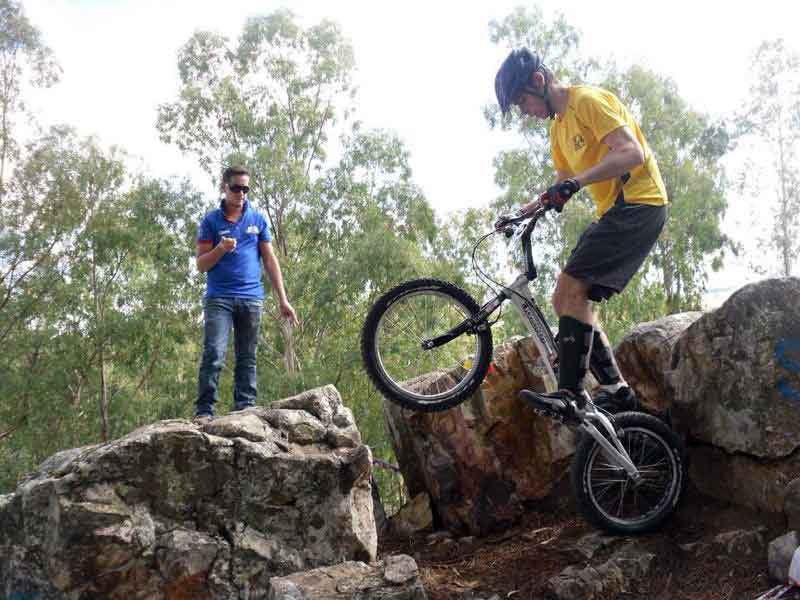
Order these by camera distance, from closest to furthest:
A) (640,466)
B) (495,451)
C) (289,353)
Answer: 1. (640,466)
2. (495,451)
3. (289,353)

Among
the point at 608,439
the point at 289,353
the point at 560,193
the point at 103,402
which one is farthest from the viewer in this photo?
the point at 103,402

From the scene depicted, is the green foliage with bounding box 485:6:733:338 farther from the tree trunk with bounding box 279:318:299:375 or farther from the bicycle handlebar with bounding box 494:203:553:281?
the bicycle handlebar with bounding box 494:203:553:281

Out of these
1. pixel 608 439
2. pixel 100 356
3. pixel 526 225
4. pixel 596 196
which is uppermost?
pixel 100 356

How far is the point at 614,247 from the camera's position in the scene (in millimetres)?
4246

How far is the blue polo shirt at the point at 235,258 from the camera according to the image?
554 cm

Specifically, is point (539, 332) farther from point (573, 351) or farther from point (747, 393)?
point (747, 393)

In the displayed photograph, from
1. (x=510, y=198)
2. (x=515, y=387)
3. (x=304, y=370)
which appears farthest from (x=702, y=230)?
(x=515, y=387)

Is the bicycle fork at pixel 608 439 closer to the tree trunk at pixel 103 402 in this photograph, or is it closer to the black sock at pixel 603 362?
the black sock at pixel 603 362

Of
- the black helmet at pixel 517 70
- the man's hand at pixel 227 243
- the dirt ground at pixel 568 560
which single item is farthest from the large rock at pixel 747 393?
the man's hand at pixel 227 243

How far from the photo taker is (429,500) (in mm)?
6160

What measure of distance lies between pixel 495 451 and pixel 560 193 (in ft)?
8.41

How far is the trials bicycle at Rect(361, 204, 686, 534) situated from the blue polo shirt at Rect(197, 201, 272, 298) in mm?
1390

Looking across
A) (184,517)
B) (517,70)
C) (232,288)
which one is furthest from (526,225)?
(184,517)

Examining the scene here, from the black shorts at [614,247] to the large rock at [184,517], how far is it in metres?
1.89
